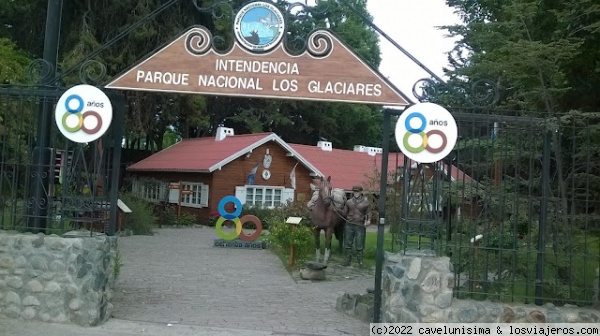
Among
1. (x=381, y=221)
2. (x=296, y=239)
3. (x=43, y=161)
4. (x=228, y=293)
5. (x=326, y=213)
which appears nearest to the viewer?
(x=381, y=221)

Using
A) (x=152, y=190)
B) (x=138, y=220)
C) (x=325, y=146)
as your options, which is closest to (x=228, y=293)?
(x=138, y=220)

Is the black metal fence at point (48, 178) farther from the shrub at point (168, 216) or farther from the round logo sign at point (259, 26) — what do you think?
the shrub at point (168, 216)

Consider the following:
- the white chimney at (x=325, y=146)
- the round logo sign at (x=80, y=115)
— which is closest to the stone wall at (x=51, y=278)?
the round logo sign at (x=80, y=115)

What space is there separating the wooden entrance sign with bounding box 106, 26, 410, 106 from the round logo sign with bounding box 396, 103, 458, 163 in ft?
1.82

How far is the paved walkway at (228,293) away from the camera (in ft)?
29.6

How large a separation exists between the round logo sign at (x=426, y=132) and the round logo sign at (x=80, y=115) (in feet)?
11.8

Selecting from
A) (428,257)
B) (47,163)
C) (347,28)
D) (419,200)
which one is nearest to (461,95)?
(419,200)

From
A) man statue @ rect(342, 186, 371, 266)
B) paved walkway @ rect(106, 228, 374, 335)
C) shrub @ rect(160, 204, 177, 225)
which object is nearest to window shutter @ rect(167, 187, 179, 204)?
shrub @ rect(160, 204, 177, 225)

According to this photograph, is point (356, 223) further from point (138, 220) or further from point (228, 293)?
point (138, 220)

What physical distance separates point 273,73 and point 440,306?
3451mm

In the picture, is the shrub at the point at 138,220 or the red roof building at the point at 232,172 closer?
the shrub at the point at 138,220

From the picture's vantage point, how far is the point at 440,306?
299 inches

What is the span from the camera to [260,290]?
40.0ft

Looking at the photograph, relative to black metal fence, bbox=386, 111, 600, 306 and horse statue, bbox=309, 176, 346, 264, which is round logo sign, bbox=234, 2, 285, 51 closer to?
black metal fence, bbox=386, 111, 600, 306
